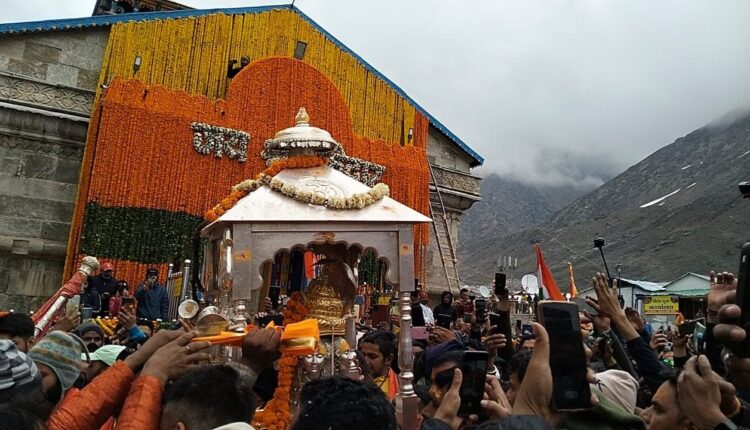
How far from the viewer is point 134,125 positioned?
1243 cm

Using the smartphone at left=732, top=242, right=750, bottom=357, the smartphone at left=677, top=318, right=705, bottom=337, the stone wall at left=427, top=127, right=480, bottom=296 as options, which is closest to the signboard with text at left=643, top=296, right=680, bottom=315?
the stone wall at left=427, top=127, right=480, bottom=296

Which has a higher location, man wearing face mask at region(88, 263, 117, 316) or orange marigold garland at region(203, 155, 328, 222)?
orange marigold garland at region(203, 155, 328, 222)

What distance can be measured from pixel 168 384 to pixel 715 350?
8.49ft

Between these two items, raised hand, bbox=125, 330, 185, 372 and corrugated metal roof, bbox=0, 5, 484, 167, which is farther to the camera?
corrugated metal roof, bbox=0, 5, 484, 167

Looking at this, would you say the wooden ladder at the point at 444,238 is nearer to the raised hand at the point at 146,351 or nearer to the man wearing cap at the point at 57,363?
the man wearing cap at the point at 57,363

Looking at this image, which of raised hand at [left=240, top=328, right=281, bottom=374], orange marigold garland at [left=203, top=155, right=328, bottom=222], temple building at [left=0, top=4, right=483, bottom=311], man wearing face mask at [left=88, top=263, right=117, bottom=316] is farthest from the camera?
temple building at [left=0, top=4, right=483, bottom=311]

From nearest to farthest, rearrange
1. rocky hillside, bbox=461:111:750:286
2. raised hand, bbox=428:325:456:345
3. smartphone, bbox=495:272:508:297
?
smartphone, bbox=495:272:508:297, raised hand, bbox=428:325:456:345, rocky hillside, bbox=461:111:750:286

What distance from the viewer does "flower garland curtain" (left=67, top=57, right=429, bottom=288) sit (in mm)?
11984

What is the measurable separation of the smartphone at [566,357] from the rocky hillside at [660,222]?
1960 inches

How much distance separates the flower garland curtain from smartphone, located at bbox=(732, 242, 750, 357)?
1205 cm

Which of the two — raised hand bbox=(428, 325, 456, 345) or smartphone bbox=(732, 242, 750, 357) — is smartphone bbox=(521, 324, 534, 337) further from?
smartphone bbox=(732, 242, 750, 357)

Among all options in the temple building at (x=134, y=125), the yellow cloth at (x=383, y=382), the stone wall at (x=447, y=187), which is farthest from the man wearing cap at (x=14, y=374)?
the stone wall at (x=447, y=187)

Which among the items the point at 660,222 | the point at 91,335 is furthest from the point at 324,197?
the point at 660,222

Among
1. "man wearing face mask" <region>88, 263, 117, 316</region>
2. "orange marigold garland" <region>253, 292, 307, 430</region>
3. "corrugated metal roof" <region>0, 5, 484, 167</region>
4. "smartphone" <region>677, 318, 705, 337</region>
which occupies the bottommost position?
"orange marigold garland" <region>253, 292, 307, 430</region>
